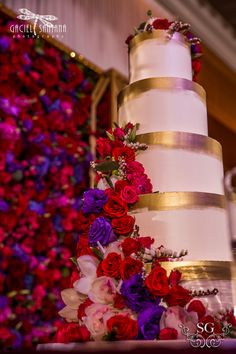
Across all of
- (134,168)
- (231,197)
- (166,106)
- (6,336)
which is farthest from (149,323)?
(6,336)

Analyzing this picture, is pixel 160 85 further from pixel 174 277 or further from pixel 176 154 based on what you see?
pixel 174 277

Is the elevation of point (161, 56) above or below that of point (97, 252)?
above

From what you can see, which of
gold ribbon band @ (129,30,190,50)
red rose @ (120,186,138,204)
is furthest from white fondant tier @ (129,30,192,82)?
red rose @ (120,186,138,204)

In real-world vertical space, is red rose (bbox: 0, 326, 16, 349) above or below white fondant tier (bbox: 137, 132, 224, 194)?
below

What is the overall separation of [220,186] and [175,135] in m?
0.24

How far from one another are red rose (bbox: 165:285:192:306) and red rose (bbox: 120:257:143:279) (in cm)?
11

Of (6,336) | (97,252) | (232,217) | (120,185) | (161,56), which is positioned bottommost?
(6,336)

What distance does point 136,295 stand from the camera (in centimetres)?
128

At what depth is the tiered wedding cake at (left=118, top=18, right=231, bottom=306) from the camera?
4.82 feet

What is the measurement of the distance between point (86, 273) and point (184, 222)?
0.34 metres

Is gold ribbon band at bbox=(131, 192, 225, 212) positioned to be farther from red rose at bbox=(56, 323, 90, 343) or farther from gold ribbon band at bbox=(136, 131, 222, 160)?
red rose at bbox=(56, 323, 90, 343)

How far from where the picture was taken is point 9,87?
10.9 ft

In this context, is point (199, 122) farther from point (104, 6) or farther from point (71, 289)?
point (104, 6)

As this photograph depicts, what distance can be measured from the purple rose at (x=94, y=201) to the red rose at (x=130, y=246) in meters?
0.17
